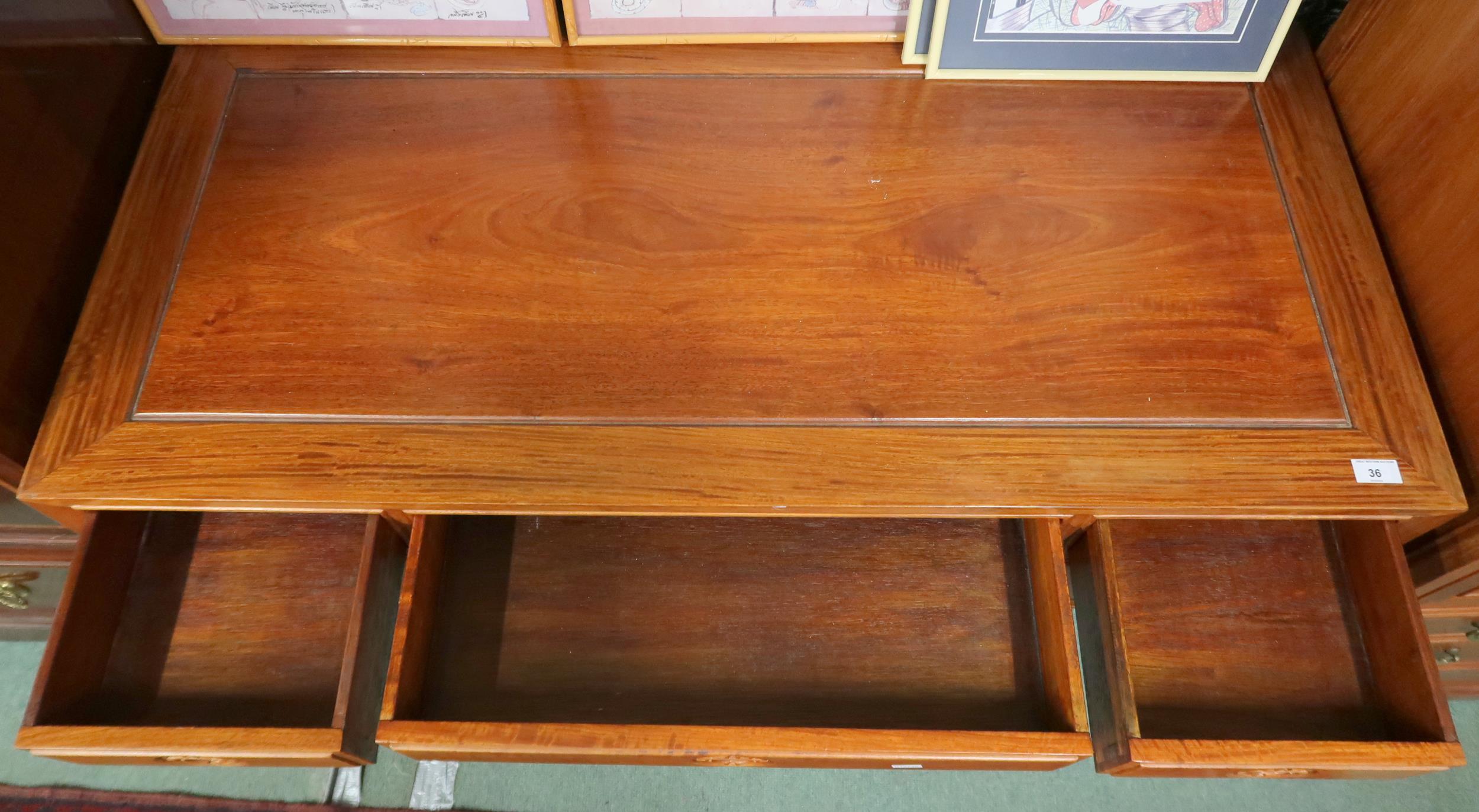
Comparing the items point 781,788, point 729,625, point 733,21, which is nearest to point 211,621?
point 729,625

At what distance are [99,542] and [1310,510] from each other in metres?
1.16

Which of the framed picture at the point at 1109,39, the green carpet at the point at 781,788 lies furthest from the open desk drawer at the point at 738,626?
the framed picture at the point at 1109,39

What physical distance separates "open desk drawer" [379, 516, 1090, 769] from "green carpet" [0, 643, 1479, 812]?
15.7 inches

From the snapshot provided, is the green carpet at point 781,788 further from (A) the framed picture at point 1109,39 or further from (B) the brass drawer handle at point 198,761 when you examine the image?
(A) the framed picture at point 1109,39

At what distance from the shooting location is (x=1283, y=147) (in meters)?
0.93

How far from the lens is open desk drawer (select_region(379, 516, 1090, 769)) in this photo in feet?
2.87

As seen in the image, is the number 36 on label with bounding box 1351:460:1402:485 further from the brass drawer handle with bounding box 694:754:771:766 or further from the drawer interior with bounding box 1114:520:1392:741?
the brass drawer handle with bounding box 694:754:771:766

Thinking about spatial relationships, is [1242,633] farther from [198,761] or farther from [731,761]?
[198,761]

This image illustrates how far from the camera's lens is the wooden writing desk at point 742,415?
767mm

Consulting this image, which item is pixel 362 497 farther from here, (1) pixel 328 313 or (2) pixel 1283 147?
(2) pixel 1283 147

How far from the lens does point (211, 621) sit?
0.93 m

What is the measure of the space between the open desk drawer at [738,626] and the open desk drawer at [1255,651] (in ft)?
0.19

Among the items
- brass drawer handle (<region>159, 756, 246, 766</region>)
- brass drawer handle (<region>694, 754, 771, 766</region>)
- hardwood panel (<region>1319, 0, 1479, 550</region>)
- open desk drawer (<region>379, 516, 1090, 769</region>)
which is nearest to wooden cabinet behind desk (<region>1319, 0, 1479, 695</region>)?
hardwood panel (<region>1319, 0, 1479, 550</region>)

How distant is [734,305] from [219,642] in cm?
66
